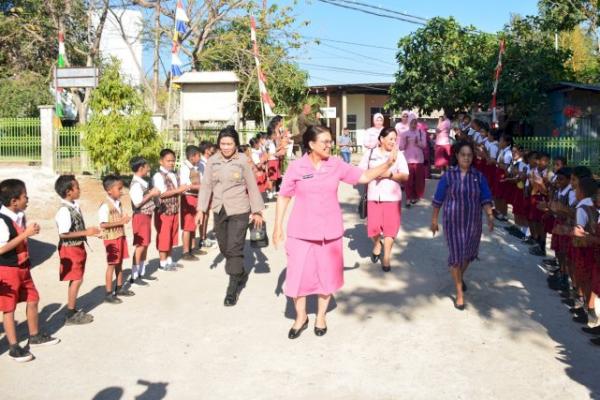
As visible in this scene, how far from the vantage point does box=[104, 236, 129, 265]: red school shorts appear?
20.5ft

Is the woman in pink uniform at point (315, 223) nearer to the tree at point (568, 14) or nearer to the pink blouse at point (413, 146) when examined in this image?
the pink blouse at point (413, 146)

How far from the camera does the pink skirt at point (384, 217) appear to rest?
7555 mm

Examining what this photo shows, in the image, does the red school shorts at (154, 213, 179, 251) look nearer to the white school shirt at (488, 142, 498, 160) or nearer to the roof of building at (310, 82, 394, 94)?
the white school shirt at (488, 142, 498, 160)

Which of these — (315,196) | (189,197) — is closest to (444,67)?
(189,197)

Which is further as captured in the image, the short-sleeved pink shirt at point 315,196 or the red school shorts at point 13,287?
the short-sleeved pink shirt at point 315,196

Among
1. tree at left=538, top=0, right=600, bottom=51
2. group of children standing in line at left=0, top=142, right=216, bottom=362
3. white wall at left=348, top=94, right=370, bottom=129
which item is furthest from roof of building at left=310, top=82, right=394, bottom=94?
group of children standing in line at left=0, top=142, right=216, bottom=362

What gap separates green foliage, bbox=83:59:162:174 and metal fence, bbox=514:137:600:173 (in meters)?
9.15

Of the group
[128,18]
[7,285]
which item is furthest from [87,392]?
[128,18]

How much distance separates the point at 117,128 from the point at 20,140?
4.97m

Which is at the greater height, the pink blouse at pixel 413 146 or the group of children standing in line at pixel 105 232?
the pink blouse at pixel 413 146

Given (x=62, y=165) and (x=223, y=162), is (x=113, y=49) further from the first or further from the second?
(x=223, y=162)

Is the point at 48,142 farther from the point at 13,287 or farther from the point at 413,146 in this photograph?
the point at 13,287

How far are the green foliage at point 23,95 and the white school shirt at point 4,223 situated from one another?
1857 cm

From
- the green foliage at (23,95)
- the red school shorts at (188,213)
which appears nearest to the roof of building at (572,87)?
the red school shorts at (188,213)
